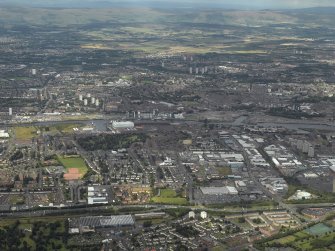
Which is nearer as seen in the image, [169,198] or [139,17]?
[169,198]

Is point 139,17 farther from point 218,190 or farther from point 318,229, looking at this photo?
point 318,229

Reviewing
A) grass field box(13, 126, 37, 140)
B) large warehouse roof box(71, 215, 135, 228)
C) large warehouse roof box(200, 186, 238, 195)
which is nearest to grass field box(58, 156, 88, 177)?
grass field box(13, 126, 37, 140)

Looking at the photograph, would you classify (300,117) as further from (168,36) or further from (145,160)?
(168,36)

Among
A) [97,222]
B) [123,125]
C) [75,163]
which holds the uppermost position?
[97,222]

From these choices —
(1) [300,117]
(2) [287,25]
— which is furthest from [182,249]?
(2) [287,25]

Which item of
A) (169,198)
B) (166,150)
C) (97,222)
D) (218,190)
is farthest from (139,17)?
(97,222)

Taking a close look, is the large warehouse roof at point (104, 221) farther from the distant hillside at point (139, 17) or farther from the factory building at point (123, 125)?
the distant hillside at point (139, 17)
